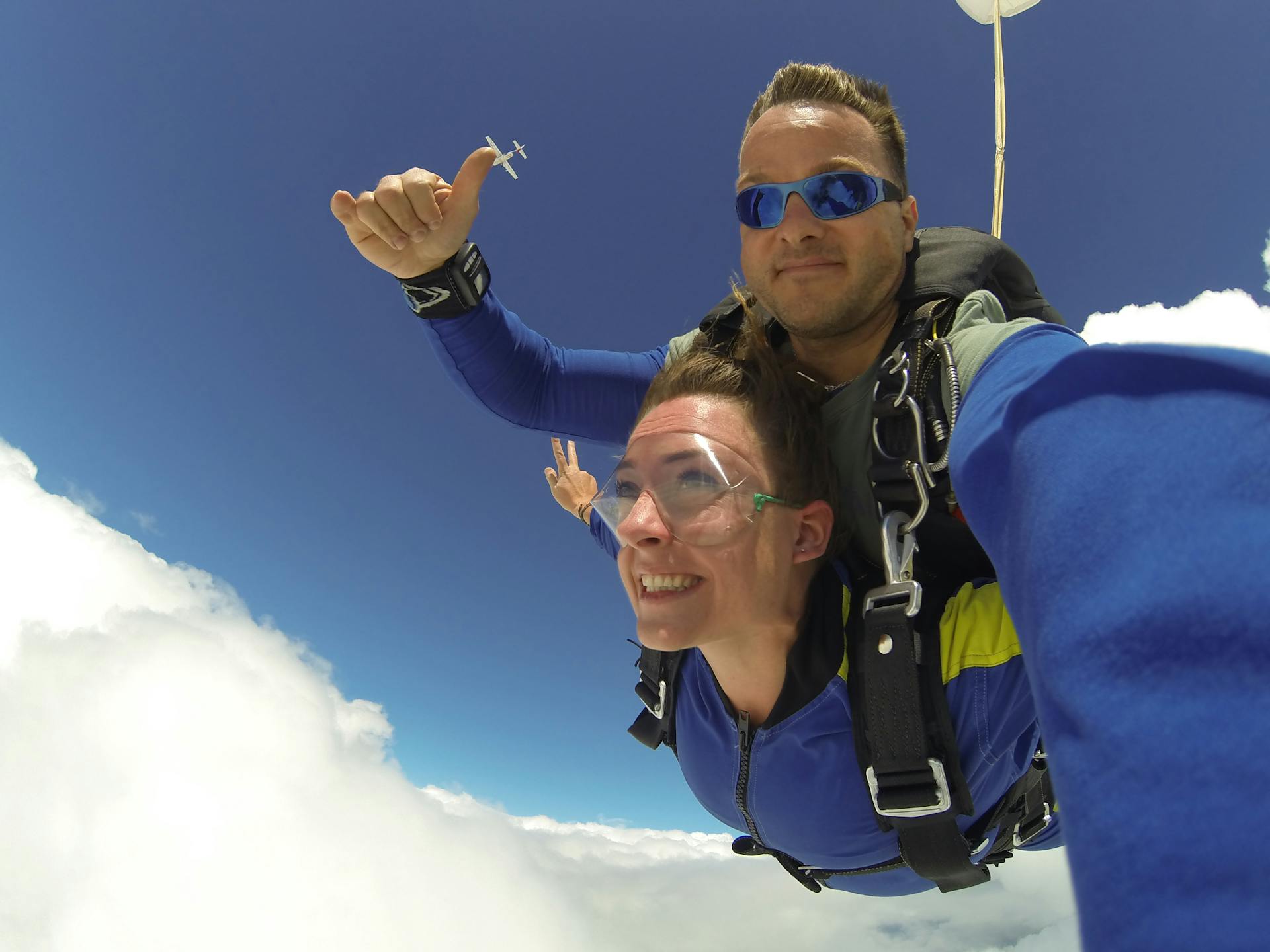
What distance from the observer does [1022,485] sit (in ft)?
2.68

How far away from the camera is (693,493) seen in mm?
2152

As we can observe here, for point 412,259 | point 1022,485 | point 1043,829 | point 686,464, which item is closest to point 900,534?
point 686,464

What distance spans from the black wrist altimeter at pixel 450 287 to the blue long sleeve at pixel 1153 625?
2236 mm

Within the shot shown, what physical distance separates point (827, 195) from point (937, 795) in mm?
1946

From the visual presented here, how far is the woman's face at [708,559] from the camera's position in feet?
6.71

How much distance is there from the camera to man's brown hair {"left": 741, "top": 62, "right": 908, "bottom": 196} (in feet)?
7.88

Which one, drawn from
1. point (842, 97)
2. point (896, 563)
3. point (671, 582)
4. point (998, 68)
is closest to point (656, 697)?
point (671, 582)

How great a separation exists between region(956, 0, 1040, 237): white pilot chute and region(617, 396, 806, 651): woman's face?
128cm

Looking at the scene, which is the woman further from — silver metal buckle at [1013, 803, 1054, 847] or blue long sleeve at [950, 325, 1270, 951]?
blue long sleeve at [950, 325, 1270, 951]

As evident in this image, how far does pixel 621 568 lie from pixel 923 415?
3.74 feet

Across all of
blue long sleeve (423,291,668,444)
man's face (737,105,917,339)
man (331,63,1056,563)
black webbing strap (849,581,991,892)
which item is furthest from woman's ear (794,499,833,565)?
blue long sleeve (423,291,668,444)

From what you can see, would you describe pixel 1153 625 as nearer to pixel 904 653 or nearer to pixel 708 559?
pixel 904 653

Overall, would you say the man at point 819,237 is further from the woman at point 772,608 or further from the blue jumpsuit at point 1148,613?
the blue jumpsuit at point 1148,613

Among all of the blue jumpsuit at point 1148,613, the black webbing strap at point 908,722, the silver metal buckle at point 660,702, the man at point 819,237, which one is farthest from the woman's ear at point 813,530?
the blue jumpsuit at point 1148,613
